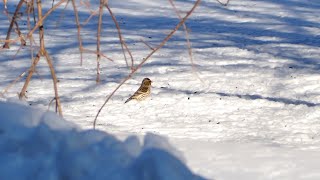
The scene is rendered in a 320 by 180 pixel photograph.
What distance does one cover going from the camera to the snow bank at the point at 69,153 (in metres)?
3.59

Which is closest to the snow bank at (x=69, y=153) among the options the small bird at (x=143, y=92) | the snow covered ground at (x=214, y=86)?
the snow covered ground at (x=214, y=86)

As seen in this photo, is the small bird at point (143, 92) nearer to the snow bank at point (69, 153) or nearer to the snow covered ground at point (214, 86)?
the snow covered ground at point (214, 86)

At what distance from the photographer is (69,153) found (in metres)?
3.67

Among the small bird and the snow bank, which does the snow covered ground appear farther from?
the snow bank

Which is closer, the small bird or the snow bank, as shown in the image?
the snow bank

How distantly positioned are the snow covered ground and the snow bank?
1.93ft

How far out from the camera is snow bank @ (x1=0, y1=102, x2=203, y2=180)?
3594 millimetres

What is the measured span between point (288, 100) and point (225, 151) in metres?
1.97

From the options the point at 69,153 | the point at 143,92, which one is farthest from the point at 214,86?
the point at 69,153

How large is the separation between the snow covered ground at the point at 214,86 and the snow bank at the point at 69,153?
59 cm

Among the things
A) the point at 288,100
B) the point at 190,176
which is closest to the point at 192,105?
the point at 288,100

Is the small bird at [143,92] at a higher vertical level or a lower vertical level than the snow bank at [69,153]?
lower

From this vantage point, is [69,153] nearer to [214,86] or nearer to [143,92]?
[143,92]

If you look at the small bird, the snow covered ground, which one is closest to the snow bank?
the snow covered ground
